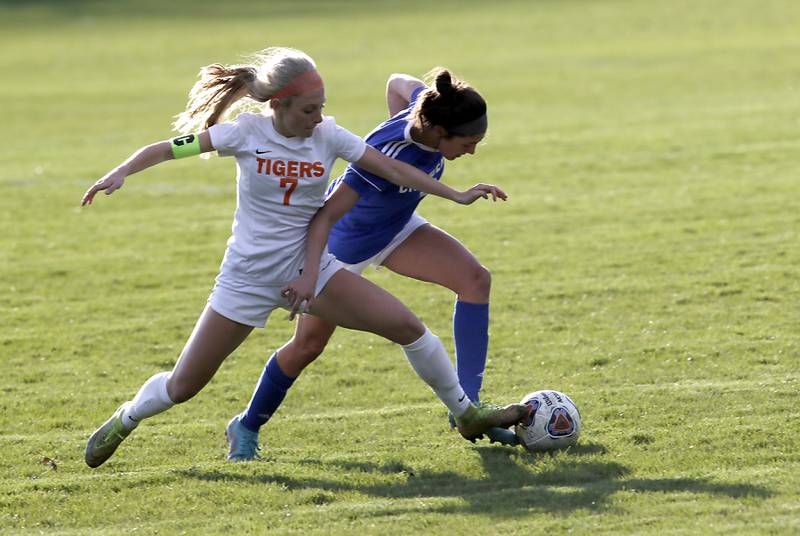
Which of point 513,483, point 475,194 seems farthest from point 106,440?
point 475,194

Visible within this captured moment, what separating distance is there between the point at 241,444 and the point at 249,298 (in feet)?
3.06

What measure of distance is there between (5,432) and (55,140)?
14032mm

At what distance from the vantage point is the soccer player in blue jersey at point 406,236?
21.0 ft

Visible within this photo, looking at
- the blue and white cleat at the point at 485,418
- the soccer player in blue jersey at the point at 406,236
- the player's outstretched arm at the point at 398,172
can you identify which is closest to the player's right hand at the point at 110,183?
the soccer player in blue jersey at the point at 406,236

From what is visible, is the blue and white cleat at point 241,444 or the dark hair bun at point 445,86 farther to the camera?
the blue and white cleat at point 241,444

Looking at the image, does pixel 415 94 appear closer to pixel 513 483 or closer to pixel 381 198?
pixel 381 198

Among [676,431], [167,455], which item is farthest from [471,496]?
[167,455]

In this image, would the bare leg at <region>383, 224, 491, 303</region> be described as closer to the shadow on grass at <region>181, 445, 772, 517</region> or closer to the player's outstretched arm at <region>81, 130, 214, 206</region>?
the shadow on grass at <region>181, 445, 772, 517</region>

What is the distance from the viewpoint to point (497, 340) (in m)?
8.90

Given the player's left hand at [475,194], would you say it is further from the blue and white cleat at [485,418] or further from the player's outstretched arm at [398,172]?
the blue and white cleat at [485,418]

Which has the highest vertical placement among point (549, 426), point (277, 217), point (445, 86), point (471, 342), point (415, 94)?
point (445, 86)

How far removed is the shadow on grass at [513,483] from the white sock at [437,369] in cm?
30

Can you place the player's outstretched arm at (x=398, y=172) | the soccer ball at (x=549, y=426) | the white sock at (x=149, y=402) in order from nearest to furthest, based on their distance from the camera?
the player's outstretched arm at (x=398, y=172), the white sock at (x=149, y=402), the soccer ball at (x=549, y=426)

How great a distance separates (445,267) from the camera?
6.94 m
